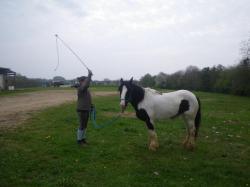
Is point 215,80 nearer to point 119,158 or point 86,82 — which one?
point 86,82

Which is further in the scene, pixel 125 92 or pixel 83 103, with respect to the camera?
pixel 83 103

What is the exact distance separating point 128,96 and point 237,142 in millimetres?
4303

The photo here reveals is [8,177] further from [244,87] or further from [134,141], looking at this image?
[244,87]

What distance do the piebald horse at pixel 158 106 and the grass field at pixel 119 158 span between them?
52cm

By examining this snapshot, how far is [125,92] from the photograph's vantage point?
824cm

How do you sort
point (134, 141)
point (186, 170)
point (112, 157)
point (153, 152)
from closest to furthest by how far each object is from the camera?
point (186, 170) < point (112, 157) < point (153, 152) < point (134, 141)

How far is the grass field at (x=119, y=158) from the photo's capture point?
6000 millimetres

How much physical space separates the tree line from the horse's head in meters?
46.3

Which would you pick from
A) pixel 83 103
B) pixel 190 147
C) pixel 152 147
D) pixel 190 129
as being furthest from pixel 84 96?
pixel 190 147

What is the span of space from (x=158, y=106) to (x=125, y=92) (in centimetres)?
118

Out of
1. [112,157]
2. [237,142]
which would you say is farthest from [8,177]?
[237,142]

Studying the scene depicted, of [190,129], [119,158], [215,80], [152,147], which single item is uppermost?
[215,80]

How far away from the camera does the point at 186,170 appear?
668cm

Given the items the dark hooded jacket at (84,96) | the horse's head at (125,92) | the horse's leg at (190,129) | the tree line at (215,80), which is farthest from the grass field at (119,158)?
the tree line at (215,80)
